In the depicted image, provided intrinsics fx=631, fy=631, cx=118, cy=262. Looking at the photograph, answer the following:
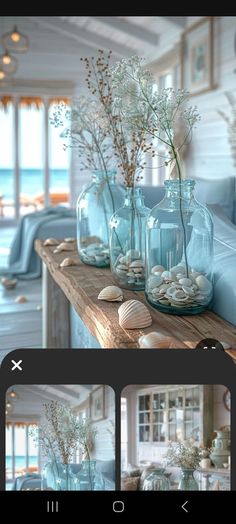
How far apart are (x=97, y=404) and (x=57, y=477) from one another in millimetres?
85

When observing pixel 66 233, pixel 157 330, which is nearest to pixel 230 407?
pixel 157 330

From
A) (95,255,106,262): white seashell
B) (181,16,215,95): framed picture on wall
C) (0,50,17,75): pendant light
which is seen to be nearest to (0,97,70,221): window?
(0,50,17,75): pendant light

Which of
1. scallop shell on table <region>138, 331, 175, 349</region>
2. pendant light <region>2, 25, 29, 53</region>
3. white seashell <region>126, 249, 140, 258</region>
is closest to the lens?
scallop shell on table <region>138, 331, 175, 349</region>

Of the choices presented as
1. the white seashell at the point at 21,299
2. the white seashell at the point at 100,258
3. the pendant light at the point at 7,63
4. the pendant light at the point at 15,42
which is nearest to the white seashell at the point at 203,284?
the white seashell at the point at 100,258

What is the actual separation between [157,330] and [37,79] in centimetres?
532

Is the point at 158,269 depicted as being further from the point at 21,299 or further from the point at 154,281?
the point at 21,299

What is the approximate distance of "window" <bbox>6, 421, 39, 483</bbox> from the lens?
560 mm

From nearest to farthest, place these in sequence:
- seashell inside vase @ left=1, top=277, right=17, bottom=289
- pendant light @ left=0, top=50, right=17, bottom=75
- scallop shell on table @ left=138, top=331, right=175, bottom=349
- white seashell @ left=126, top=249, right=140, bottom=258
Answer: scallop shell on table @ left=138, top=331, right=175, bottom=349
white seashell @ left=126, top=249, right=140, bottom=258
seashell inside vase @ left=1, top=277, right=17, bottom=289
pendant light @ left=0, top=50, right=17, bottom=75

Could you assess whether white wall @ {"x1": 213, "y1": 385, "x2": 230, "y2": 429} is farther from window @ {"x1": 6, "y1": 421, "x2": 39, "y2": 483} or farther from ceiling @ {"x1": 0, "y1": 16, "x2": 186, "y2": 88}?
ceiling @ {"x1": 0, "y1": 16, "x2": 186, "y2": 88}

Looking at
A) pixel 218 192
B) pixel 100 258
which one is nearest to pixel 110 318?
pixel 100 258

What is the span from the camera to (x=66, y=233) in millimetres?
3541

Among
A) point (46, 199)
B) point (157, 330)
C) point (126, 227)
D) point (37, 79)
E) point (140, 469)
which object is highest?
point (37, 79)

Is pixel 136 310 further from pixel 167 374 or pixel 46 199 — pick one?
pixel 46 199
